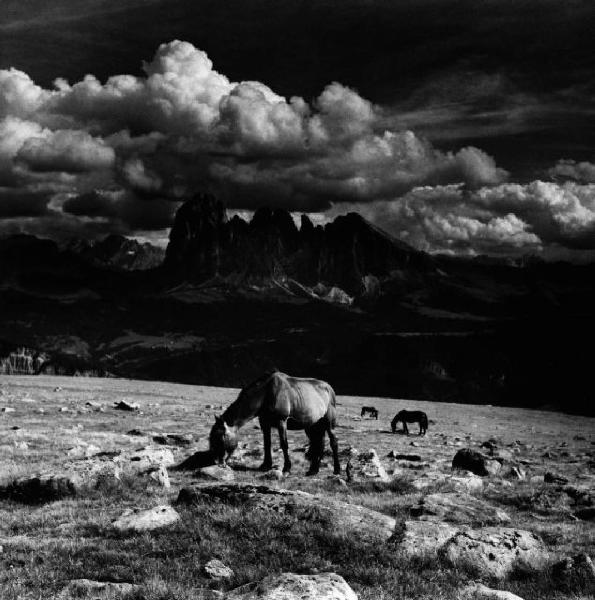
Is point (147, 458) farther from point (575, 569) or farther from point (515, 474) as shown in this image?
point (515, 474)

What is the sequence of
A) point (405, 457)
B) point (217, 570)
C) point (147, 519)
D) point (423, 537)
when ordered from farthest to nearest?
point (405, 457) → point (147, 519) → point (423, 537) → point (217, 570)

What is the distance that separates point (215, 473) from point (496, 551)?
9.96 m

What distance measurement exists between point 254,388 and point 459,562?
11.6 meters

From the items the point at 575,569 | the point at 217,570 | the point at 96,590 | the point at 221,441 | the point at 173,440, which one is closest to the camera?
the point at 96,590

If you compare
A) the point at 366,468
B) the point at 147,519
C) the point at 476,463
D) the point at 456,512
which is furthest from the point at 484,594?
the point at 476,463

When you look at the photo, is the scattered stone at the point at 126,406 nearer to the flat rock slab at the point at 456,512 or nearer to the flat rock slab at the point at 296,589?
the flat rock slab at the point at 456,512

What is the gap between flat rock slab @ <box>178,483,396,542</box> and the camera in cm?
1305

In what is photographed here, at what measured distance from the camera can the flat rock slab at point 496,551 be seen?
39.8 feet

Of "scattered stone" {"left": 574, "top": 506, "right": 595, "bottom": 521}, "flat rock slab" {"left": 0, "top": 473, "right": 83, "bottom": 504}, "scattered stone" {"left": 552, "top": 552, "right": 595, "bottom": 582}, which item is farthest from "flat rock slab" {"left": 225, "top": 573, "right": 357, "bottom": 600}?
"scattered stone" {"left": 574, "top": 506, "right": 595, "bottom": 521}

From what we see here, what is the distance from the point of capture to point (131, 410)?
169 ft

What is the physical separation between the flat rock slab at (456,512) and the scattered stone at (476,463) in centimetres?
987

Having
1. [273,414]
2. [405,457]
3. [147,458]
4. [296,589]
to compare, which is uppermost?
[273,414]

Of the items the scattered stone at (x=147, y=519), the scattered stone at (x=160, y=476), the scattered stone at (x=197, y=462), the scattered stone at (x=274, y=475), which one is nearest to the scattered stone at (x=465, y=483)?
the scattered stone at (x=274, y=475)

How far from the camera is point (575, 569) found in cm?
1195
